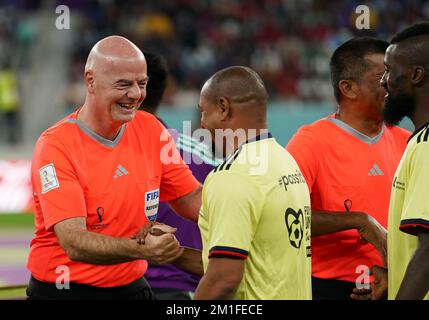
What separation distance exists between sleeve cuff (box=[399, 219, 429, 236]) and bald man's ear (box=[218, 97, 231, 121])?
102 cm

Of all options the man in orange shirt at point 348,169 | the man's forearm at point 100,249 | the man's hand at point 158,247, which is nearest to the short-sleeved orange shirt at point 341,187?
the man in orange shirt at point 348,169

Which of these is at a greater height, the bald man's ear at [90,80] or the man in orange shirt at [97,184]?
the bald man's ear at [90,80]

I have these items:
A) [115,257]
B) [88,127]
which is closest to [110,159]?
[88,127]

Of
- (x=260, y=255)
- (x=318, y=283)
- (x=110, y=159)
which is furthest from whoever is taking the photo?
(x=318, y=283)

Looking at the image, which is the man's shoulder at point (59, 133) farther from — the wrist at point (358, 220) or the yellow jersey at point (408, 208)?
the yellow jersey at point (408, 208)

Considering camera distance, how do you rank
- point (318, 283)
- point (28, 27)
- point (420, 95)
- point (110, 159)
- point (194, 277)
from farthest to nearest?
1. point (28, 27)
2. point (194, 277)
3. point (318, 283)
4. point (110, 159)
5. point (420, 95)

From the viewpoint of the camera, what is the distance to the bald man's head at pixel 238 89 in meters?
4.43

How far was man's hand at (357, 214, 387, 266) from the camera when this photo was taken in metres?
5.19

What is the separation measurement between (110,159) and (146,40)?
18373 millimetres

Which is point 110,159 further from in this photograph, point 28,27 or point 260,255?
point 28,27

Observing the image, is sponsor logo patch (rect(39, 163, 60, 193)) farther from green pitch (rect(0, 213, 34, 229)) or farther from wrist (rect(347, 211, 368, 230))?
green pitch (rect(0, 213, 34, 229))

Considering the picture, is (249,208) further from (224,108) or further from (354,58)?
(354,58)

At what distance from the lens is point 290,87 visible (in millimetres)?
22812

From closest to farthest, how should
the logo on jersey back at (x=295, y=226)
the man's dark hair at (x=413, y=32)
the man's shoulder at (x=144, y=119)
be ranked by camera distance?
the logo on jersey back at (x=295, y=226)
the man's dark hair at (x=413, y=32)
the man's shoulder at (x=144, y=119)
